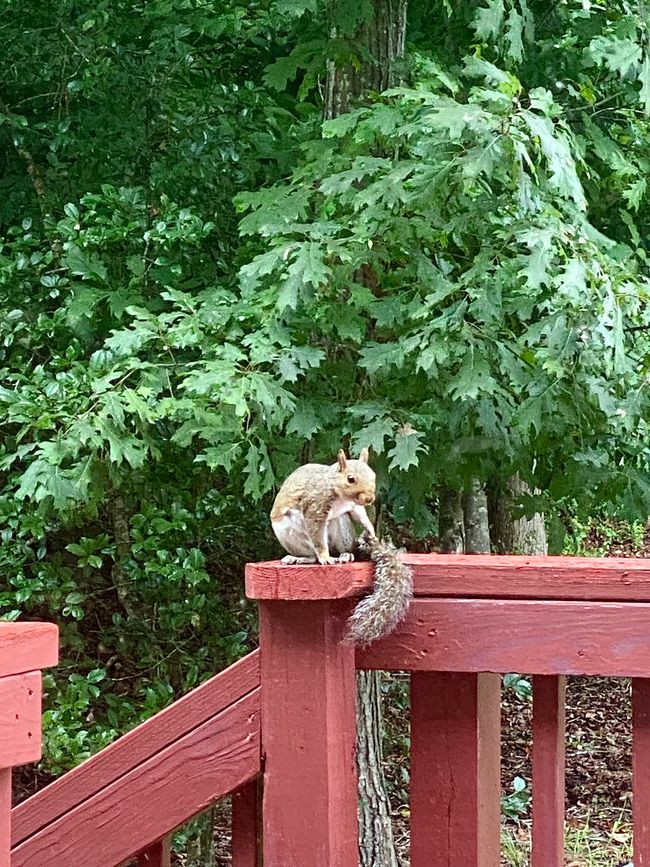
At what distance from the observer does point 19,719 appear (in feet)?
3.62

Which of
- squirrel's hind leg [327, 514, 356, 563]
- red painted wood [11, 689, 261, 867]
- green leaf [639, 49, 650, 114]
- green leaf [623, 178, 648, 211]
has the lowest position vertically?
red painted wood [11, 689, 261, 867]

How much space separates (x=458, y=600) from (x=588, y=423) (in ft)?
5.83

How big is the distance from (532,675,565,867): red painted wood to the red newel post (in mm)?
219

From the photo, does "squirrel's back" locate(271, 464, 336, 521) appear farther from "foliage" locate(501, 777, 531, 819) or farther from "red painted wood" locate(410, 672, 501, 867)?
"foliage" locate(501, 777, 531, 819)

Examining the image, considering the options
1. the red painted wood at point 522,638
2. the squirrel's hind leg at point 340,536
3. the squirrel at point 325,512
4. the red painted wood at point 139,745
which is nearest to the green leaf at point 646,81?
the squirrel at point 325,512

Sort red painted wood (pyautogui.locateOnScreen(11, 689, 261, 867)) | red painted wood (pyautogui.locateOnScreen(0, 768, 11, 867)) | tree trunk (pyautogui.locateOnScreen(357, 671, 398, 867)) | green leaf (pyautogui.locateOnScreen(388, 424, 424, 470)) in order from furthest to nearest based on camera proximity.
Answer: tree trunk (pyautogui.locateOnScreen(357, 671, 398, 867))
green leaf (pyautogui.locateOnScreen(388, 424, 424, 470))
red painted wood (pyautogui.locateOnScreen(11, 689, 261, 867))
red painted wood (pyautogui.locateOnScreen(0, 768, 11, 867))

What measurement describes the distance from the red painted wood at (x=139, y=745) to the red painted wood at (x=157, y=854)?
4.1 inches

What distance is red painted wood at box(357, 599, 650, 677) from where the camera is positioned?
1.29 metres

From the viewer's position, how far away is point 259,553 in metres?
4.50

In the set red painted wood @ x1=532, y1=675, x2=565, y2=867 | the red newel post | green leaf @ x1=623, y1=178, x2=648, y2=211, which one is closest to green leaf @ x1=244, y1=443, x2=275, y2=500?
green leaf @ x1=623, y1=178, x2=648, y2=211

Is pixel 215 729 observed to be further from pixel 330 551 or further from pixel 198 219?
pixel 198 219

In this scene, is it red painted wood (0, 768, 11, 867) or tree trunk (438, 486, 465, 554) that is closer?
red painted wood (0, 768, 11, 867)

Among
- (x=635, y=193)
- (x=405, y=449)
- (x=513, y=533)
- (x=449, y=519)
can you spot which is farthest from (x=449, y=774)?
(x=513, y=533)

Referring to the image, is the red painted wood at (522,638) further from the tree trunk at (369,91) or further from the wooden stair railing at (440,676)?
the tree trunk at (369,91)
